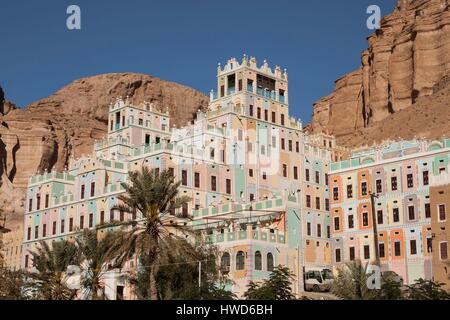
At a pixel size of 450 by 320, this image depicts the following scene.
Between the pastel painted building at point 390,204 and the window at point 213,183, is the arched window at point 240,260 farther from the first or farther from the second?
the window at point 213,183

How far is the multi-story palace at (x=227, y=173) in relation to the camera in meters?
62.6

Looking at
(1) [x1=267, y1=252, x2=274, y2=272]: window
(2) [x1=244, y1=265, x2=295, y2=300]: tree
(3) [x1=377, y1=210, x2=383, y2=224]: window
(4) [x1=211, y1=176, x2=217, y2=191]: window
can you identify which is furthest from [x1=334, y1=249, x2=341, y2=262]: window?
(2) [x1=244, y1=265, x2=295, y2=300]: tree

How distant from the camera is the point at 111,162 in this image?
71812 millimetres

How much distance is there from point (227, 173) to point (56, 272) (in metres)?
22.1

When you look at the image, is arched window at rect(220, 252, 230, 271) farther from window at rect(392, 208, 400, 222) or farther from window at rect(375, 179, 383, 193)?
window at rect(375, 179, 383, 193)

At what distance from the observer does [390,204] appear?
6606 cm

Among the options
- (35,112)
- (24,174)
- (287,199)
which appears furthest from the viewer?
(35,112)

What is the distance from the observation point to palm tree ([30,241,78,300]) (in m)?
51.1

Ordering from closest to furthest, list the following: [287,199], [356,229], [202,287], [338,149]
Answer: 1. [202,287]
2. [287,199]
3. [356,229]
4. [338,149]

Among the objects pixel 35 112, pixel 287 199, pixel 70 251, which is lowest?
pixel 70 251

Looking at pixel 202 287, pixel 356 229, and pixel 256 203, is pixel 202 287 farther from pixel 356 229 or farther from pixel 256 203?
pixel 356 229

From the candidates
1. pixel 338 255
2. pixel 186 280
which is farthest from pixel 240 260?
pixel 338 255
